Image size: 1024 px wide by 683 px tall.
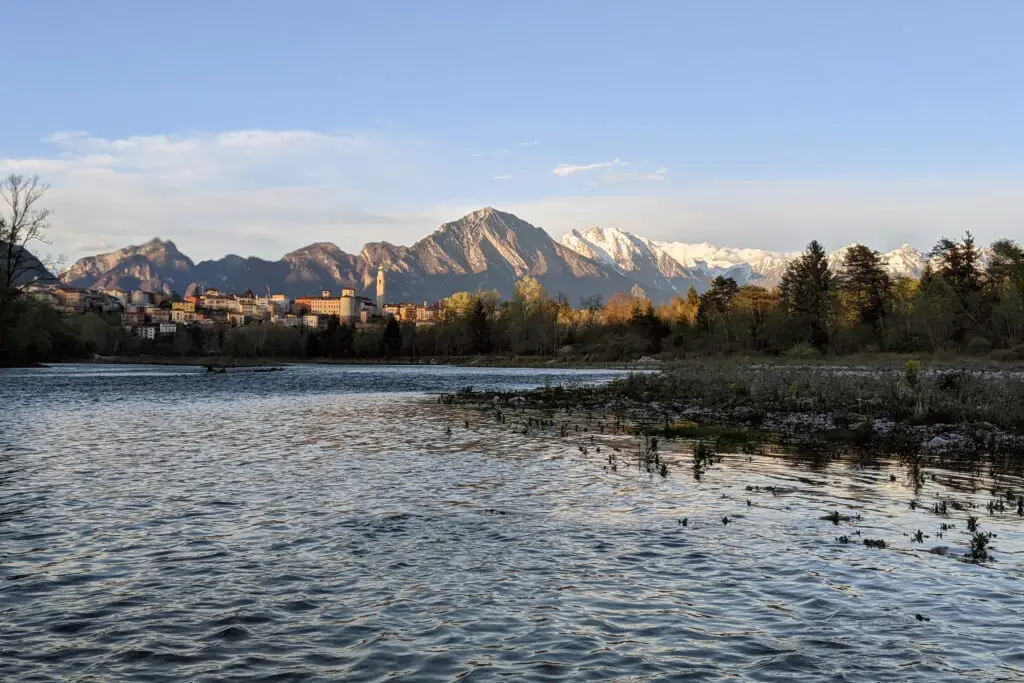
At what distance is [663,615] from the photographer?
1101cm

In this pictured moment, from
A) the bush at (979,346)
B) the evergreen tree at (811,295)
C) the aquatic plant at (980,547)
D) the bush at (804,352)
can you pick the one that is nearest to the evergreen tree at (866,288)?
the evergreen tree at (811,295)

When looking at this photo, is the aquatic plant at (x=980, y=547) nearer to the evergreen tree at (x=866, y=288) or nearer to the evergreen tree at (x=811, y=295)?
the evergreen tree at (x=811, y=295)

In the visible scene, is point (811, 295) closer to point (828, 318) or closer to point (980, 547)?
point (828, 318)

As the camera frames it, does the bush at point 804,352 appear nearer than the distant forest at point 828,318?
No

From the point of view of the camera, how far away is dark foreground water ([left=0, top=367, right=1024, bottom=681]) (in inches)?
367

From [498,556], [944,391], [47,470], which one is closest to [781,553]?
[498,556]

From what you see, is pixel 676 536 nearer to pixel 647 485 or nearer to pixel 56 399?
pixel 647 485

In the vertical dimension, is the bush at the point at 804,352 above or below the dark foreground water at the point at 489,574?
above

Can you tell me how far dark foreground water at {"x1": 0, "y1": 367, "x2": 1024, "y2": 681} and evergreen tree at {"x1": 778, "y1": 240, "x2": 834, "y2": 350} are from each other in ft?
382

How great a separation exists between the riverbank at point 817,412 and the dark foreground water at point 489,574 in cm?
672

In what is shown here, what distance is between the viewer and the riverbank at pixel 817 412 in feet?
99.1

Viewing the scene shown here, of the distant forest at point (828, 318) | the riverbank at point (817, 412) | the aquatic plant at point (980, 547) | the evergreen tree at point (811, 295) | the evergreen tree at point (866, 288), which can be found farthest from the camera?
the evergreen tree at point (866, 288)

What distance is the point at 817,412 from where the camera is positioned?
125 feet

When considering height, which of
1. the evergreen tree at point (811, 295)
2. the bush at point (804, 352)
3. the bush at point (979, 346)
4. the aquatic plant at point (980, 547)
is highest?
the evergreen tree at point (811, 295)
